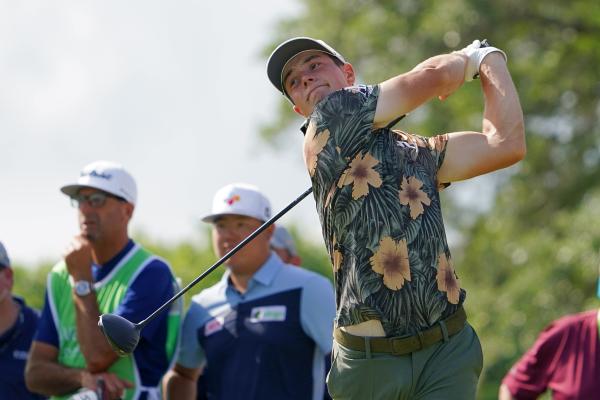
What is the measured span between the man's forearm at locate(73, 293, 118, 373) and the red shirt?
231 cm

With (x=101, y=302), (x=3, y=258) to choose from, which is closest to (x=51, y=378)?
(x=101, y=302)

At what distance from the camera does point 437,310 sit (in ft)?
16.2

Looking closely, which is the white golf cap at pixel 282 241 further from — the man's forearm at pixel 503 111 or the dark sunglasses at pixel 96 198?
the man's forearm at pixel 503 111

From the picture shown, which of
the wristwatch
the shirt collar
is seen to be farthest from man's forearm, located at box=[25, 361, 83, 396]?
the shirt collar

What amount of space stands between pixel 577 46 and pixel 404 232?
53.0 feet

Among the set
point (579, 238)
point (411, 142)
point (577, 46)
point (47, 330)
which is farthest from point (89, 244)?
point (577, 46)

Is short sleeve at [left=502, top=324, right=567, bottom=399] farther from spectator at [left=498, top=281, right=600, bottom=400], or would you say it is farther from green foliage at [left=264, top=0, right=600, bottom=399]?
Answer: green foliage at [left=264, top=0, right=600, bottom=399]

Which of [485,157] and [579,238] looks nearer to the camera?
[485,157]

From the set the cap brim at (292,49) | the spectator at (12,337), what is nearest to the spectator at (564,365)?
the cap brim at (292,49)

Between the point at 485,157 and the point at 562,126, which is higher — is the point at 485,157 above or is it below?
below

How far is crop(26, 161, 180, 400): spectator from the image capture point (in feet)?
23.4

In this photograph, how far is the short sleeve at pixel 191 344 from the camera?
25.3 feet

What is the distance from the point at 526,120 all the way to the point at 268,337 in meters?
14.1

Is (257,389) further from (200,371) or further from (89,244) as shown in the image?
(89,244)
